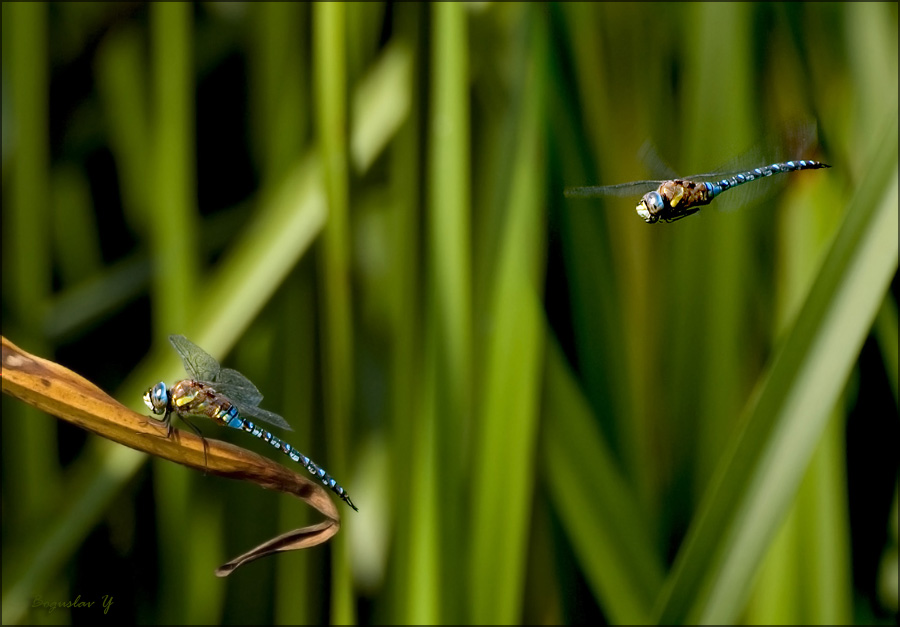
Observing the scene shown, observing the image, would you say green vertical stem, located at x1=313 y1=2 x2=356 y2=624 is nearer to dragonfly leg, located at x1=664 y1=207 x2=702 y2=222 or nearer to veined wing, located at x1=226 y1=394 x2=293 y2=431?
veined wing, located at x1=226 y1=394 x2=293 y2=431

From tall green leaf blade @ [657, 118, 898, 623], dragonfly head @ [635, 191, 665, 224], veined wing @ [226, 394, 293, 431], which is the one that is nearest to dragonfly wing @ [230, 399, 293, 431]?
veined wing @ [226, 394, 293, 431]

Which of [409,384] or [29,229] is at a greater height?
[29,229]

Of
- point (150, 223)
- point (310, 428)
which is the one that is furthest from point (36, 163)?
point (310, 428)

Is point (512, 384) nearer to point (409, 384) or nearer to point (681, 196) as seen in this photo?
point (409, 384)

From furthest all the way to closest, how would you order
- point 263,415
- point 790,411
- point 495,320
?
point 495,320 → point 790,411 → point 263,415

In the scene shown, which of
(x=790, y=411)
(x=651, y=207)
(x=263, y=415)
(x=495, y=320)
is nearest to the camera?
(x=651, y=207)

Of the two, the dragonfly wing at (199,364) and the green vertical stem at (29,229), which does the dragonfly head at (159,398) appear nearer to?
the dragonfly wing at (199,364)

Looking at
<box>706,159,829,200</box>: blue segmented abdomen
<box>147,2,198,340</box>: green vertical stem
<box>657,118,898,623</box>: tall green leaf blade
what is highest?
<box>147,2,198,340</box>: green vertical stem

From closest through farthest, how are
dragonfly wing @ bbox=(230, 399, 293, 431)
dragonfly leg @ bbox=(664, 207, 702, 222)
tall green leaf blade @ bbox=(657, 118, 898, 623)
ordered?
dragonfly leg @ bbox=(664, 207, 702, 222) → dragonfly wing @ bbox=(230, 399, 293, 431) → tall green leaf blade @ bbox=(657, 118, 898, 623)

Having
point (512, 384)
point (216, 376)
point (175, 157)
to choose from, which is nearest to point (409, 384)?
point (512, 384)
